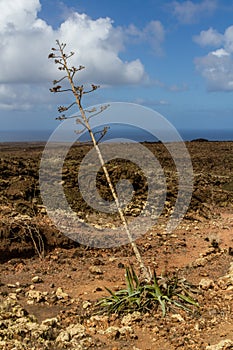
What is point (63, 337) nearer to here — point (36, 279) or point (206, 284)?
point (36, 279)

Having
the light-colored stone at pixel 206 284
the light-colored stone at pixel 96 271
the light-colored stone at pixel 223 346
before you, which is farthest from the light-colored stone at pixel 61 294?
the light-colored stone at pixel 223 346

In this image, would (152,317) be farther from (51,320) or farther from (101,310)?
(51,320)

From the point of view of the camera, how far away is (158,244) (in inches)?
453

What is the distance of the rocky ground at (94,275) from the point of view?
19.4 feet

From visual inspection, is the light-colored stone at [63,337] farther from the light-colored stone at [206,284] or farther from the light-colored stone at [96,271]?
the light-colored stone at [96,271]

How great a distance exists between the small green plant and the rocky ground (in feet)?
0.46

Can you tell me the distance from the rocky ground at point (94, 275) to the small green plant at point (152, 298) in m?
0.14

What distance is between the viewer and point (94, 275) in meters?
8.89

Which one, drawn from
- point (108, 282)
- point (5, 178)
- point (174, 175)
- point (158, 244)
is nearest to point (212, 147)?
point (174, 175)

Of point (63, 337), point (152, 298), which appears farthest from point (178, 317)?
point (63, 337)

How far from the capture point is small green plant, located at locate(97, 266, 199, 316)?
22.4 ft

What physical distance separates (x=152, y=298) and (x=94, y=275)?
87.1 inches

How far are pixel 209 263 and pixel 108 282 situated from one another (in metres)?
2.34

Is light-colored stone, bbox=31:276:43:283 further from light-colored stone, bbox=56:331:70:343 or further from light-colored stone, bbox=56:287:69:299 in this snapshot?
light-colored stone, bbox=56:331:70:343
